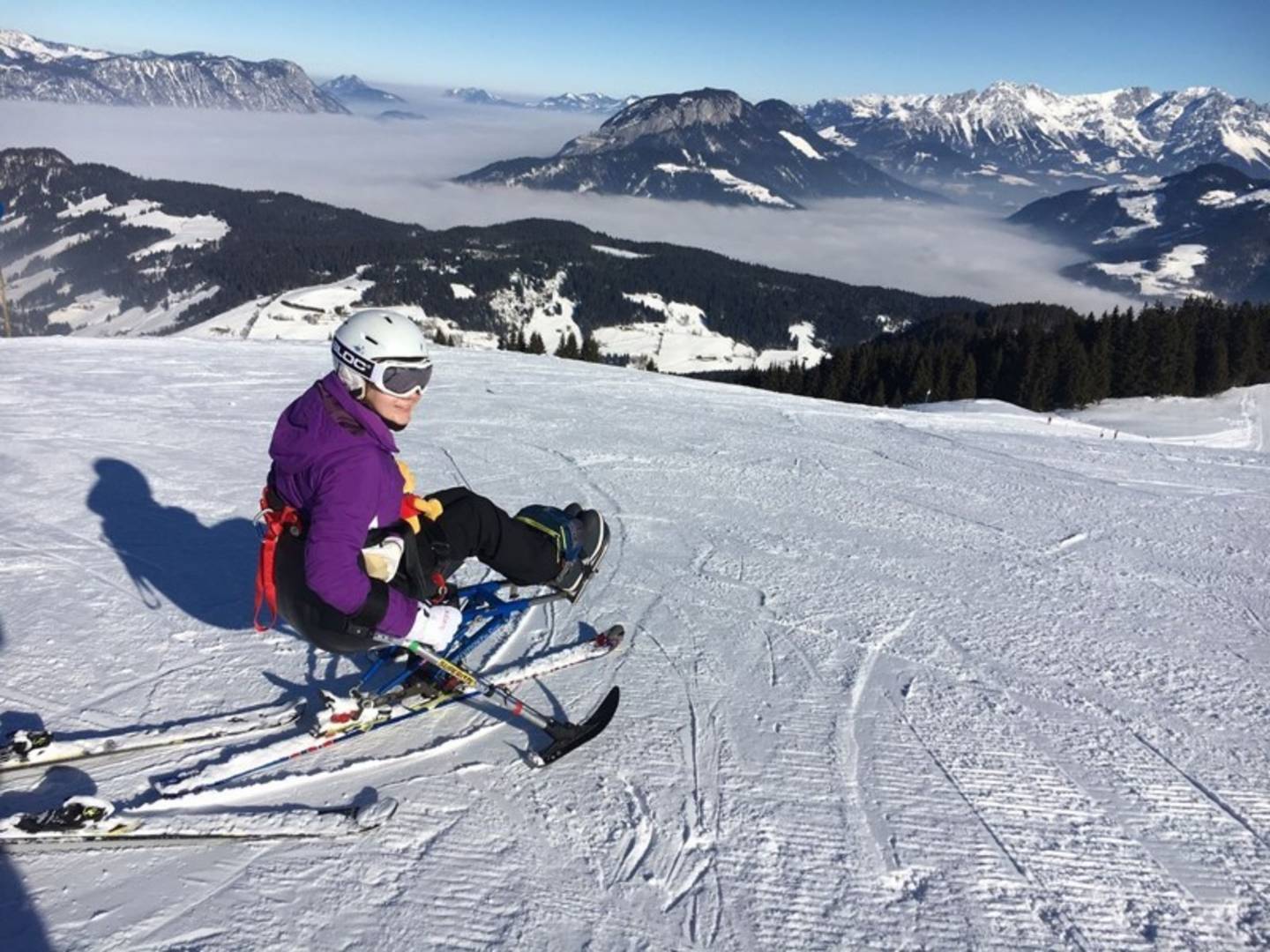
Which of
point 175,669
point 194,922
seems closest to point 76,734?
point 175,669

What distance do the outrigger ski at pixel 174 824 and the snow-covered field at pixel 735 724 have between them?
0.07 metres

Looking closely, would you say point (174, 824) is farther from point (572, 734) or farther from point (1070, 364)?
point (1070, 364)

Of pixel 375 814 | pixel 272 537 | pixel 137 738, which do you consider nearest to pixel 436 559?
pixel 272 537

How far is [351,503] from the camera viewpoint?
352 centimetres

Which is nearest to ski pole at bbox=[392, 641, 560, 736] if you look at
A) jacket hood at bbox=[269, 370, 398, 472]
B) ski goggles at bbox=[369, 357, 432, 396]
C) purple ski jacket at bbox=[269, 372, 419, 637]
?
purple ski jacket at bbox=[269, 372, 419, 637]

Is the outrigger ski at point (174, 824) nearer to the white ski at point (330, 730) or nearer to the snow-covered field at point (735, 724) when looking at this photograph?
the snow-covered field at point (735, 724)

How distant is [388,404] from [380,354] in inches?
10.3

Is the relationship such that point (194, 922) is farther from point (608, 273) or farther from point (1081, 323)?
point (608, 273)

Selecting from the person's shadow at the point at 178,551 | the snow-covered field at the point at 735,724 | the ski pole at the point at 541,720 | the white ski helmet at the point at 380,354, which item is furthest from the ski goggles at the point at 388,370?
the person's shadow at the point at 178,551

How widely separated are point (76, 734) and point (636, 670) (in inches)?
125

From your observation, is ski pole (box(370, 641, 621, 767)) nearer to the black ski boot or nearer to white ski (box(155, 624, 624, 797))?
white ski (box(155, 624, 624, 797))

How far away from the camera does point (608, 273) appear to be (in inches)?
7087

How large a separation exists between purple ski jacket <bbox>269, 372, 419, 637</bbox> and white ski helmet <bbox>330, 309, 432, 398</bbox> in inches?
4.1

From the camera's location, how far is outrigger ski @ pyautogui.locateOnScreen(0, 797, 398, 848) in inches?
121
